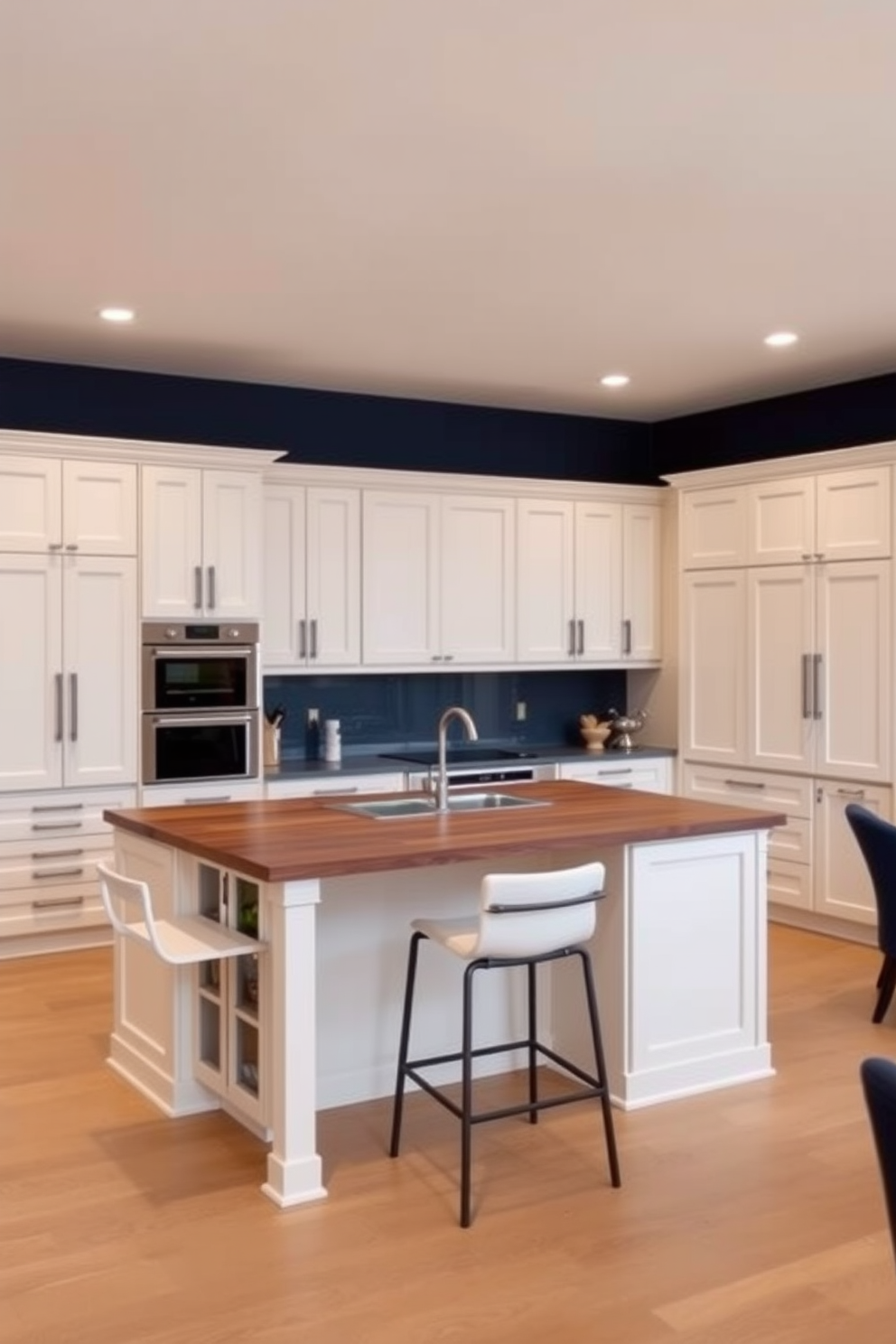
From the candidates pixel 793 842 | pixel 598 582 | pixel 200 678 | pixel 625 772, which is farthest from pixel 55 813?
pixel 793 842

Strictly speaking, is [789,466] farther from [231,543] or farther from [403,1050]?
[403,1050]

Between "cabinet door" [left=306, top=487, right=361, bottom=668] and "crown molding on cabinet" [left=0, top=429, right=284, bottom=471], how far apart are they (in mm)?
442

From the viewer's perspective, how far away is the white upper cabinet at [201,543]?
5.63m

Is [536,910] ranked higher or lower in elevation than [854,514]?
lower

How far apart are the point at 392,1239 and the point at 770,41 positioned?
2883 mm

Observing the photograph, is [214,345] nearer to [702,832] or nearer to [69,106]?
[69,106]

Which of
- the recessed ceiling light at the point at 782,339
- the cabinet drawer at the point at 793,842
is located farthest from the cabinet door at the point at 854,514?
the cabinet drawer at the point at 793,842

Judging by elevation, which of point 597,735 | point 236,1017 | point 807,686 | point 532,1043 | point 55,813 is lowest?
point 532,1043

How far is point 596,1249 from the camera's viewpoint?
2.89 meters

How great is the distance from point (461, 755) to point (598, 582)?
1303 millimetres

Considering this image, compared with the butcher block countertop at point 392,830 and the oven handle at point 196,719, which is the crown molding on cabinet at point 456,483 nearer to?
the oven handle at point 196,719

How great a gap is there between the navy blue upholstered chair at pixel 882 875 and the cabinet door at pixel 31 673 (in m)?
3.34

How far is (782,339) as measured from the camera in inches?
216

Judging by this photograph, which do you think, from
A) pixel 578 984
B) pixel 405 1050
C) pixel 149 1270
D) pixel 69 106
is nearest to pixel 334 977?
pixel 405 1050
